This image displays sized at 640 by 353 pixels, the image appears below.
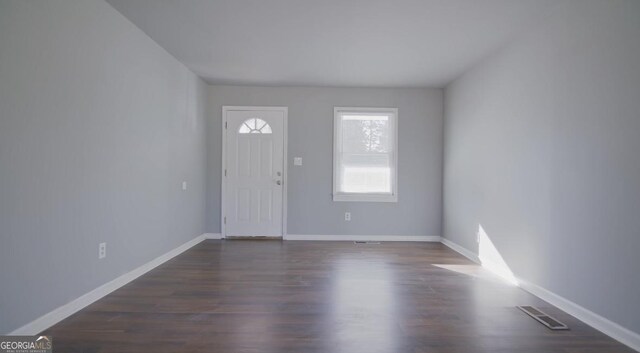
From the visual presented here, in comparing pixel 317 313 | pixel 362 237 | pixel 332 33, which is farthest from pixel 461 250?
pixel 332 33

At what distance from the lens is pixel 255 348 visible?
1911 millimetres

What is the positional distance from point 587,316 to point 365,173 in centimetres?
329

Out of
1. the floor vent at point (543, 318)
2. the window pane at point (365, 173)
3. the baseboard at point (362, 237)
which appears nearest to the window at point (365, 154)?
the window pane at point (365, 173)

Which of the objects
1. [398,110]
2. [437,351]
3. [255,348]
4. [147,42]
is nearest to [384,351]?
[437,351]

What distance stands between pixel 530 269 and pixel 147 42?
4375 mm

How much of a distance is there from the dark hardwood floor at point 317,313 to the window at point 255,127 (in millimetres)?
2208

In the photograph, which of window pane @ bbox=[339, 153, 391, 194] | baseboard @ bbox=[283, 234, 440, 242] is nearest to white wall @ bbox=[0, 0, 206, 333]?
baseboard @ bbox=[283, 234, 440, 242]

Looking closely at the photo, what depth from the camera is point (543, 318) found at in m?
2.35

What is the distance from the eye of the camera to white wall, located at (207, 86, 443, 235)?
5.12 meters

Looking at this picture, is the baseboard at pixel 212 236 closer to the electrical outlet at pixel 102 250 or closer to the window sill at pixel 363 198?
the window sill at pixel 363 198

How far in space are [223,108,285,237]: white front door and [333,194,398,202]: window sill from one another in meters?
0.94

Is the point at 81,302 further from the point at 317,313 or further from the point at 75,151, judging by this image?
the point at 317,313

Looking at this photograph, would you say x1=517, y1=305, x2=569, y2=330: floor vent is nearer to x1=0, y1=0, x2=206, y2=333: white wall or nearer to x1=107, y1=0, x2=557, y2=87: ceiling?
x1=107, y1=0, x2=557, y2=87: ceiling

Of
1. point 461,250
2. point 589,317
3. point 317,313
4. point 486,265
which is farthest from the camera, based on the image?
point 461,250
